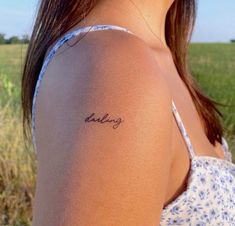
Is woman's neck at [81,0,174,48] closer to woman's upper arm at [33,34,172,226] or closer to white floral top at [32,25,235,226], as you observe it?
white floral top at [32,25,235,226]

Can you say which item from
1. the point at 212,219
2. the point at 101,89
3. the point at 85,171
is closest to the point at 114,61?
the point at 101,89

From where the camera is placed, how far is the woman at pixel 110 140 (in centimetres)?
77

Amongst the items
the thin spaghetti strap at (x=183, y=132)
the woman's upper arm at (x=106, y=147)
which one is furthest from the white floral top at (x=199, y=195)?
the woman's upper arm at (x=106, y=147)

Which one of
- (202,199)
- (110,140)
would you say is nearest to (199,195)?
(202,199)

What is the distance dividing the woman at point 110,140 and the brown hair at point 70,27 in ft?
0.07

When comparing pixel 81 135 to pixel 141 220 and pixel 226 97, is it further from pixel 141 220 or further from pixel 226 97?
pixel 226 97

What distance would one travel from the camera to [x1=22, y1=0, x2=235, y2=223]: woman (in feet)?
2.53

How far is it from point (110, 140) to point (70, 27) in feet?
0.98

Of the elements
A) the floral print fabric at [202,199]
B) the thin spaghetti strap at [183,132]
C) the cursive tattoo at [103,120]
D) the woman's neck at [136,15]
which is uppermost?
the woman's neck at [136,15]

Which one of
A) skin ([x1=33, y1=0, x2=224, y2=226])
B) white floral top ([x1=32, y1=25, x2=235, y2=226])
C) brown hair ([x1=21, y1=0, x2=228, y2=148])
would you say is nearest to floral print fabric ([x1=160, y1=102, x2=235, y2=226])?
white floral top ([x1=32, y1=25, x2=235, y2=226])

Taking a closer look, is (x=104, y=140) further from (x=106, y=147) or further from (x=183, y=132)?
(x=183, y=132)

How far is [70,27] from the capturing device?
3.32 ft

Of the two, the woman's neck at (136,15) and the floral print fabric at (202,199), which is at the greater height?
the woman's neck at (136,15)

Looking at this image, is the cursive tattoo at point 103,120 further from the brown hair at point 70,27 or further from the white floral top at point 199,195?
the brown hair at point 70,27
